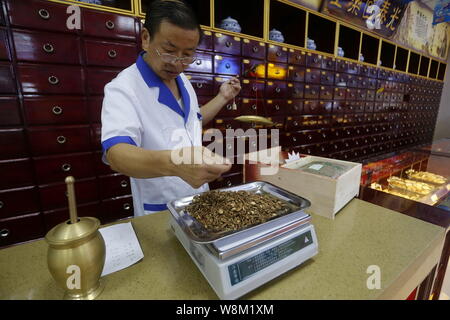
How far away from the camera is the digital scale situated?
1.92ft

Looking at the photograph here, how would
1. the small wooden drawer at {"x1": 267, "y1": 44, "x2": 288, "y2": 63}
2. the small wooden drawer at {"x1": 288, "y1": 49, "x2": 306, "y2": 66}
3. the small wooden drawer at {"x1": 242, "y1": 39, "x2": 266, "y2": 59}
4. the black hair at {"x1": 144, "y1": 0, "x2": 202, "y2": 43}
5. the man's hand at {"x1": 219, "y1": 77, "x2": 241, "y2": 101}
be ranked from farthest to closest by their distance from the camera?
the small wooden drawer at {"x1": 288, "y1": 49, "x2": 306, "y2": 66}
the small wooden drawer at {"x1": 267, "y1": 44, "x2": 288, "y2": 63}
the small wooden drawer at {"x1": 242, "y1": 39, "x2": 266, "y2": 59}
the man's hand at {"x1": 219, "y1": 77, "x2": 241, "y2": 101}
the black hair at {"x1": 144, "y1": 0, "x2": 202, "y2": 43}

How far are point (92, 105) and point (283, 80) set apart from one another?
2508 mm

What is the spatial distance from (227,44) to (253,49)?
401mm

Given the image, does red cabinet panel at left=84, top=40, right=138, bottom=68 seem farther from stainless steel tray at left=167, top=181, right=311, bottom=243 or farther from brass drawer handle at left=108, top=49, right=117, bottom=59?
stainless steel tray at left=167, top=181, right=311, bottom=243

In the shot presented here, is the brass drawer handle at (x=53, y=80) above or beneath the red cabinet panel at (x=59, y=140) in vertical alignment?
above

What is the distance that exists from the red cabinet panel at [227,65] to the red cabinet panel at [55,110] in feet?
4.83

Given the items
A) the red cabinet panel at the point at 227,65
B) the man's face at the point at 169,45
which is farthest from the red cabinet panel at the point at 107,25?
the man's face at the point at 169,45

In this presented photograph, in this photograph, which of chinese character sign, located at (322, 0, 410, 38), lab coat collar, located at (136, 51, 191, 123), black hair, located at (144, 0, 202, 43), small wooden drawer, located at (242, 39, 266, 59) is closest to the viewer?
black hair, located at (144, 0, 202, 43)

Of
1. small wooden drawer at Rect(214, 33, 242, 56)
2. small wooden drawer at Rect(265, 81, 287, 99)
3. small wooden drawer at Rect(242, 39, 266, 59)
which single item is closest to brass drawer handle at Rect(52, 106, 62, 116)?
small wooden drawer at Rect(214, 33, 242, 56)

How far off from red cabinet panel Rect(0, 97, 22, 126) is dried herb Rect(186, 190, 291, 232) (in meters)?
1.90

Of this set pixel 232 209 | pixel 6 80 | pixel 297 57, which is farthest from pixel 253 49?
pixel 232 209

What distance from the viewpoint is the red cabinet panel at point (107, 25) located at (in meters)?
1.94

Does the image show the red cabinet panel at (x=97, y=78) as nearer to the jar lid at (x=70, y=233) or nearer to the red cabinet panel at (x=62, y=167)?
the red cabinet panel at (x=62, y=167)

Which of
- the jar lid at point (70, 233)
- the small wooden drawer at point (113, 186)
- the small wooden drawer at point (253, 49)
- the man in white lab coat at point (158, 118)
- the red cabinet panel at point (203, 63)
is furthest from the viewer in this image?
the small wooden drawer at point (253, 49)
